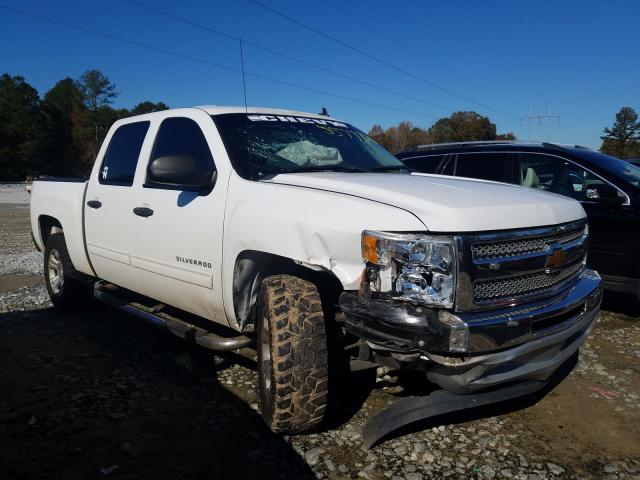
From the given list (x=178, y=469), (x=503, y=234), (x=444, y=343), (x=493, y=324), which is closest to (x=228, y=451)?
(x=178, y=469)

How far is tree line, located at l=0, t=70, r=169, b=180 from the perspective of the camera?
56.4 meters

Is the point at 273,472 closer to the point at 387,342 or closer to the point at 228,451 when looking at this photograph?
the point at 228,451

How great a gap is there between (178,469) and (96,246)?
2647 millimetres

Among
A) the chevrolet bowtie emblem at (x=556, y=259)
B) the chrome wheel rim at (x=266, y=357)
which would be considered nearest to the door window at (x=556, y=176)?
the chevrolet bowtie emblem at (x=556, y=259)

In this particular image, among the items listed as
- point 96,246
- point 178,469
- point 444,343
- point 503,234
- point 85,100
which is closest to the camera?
point 444,343

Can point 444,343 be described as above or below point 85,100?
→ below

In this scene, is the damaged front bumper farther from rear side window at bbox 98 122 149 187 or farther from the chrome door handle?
rear side window at bbox 98 122 149 187

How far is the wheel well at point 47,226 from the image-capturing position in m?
5.67

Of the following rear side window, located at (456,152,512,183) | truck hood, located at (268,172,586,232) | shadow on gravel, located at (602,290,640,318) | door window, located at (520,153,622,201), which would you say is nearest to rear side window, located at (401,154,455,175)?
rear side window, located at (456,152,512,183)

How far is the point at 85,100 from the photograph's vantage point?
7669 centimetres

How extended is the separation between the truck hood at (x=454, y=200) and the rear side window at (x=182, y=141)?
71 centimetres

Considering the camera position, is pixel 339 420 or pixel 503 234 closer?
pixel 503 234

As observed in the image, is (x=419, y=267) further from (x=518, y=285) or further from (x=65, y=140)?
(x=65, y=140)

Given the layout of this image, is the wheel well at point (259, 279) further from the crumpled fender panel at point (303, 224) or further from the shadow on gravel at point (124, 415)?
the shadow on gravel at point (124, 415)
